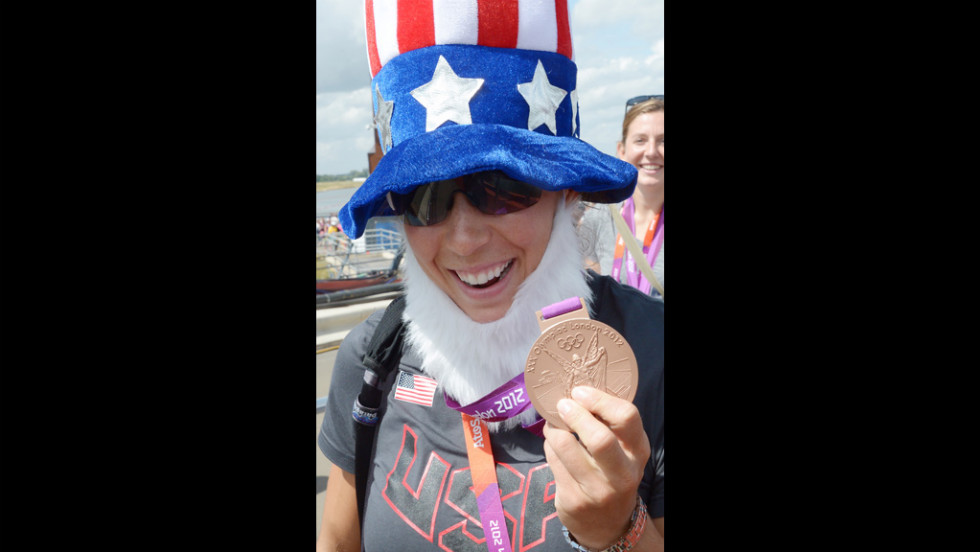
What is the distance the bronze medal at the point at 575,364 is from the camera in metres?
1.11

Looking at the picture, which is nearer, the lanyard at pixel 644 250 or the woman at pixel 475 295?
the woman at pixel 475 295

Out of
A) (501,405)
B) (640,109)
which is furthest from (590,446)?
(640,109)

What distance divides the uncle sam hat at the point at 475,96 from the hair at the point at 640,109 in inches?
76.6

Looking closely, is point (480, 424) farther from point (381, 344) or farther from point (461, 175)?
point (461, 175)

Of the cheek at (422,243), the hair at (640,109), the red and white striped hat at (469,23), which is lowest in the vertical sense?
the cheek at (422,243)

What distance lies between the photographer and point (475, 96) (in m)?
1.35

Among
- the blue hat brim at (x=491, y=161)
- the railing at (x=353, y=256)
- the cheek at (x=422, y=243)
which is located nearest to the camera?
the blue hat brim at (x=491, y=161)

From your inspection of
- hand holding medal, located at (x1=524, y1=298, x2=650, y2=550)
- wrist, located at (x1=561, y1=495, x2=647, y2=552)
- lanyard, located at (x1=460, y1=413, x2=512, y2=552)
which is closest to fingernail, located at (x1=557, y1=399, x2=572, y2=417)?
hand holding medal, located at (x1=524, y1=298, x2=650, y2=550)

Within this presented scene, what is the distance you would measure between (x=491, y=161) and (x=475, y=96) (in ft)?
0.70

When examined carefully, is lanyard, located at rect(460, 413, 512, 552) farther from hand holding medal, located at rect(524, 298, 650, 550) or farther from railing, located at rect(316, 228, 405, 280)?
railing, located at rect(316, 228, 405, 280)

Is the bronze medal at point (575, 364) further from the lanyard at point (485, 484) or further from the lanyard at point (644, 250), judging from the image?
the lanyard at point (644, 250)

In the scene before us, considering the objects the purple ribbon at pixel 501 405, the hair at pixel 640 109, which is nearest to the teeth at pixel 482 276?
the purple ribbon at pixel 501 405

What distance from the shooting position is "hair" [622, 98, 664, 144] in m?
3.25

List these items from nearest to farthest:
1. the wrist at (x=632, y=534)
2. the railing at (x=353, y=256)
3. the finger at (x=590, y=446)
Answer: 1. the finger at (x=590, y=446)
2. the wrist at (x=632, y=534)
3. the railing at (x=353, y=256)
